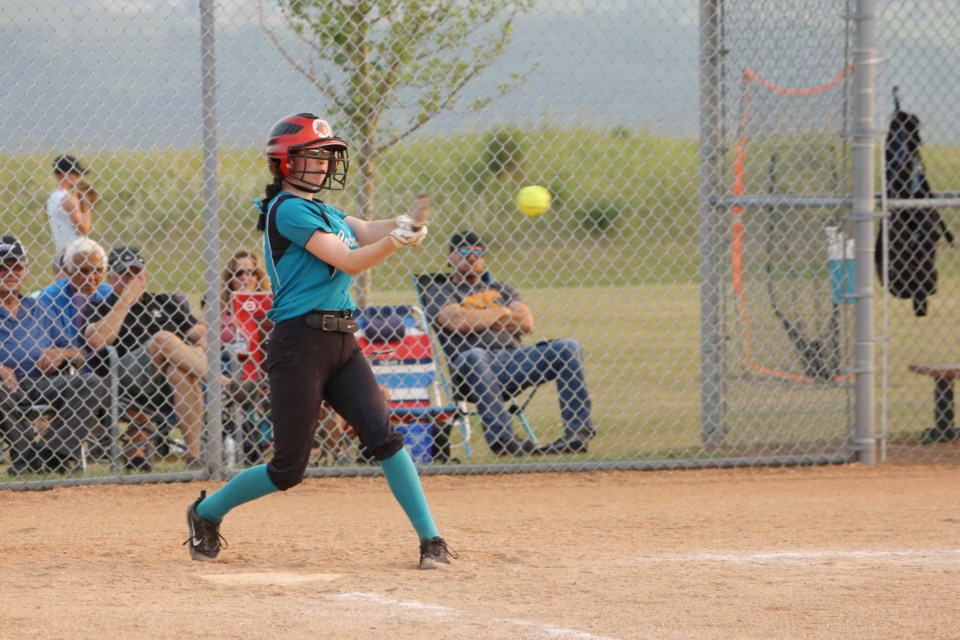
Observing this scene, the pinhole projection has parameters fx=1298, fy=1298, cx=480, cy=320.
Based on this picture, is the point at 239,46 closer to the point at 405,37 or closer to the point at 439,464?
the point at 405,37

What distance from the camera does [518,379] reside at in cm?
769

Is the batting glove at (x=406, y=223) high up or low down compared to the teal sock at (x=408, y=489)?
up

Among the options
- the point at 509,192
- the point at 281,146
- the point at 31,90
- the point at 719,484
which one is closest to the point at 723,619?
the point at 281,146

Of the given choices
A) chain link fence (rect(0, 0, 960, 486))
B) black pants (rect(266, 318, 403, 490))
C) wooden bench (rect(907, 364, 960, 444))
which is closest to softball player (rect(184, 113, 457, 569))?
black pants (rect(266, 318, 403, 490))

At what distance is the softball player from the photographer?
4.64 metres

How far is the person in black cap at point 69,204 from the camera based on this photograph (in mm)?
7664

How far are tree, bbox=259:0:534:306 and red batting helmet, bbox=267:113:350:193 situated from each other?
2696 mm

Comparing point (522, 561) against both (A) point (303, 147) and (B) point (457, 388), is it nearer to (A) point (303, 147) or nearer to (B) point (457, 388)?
(A) point (303, 147)

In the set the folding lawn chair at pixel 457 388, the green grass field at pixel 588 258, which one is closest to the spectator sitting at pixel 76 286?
the green grass field at pixel 588 258

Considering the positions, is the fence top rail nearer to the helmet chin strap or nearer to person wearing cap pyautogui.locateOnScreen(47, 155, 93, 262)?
the helmet chin strap

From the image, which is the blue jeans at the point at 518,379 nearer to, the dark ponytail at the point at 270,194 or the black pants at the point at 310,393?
the black pants at the point at 310,393

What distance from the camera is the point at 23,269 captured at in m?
7.12

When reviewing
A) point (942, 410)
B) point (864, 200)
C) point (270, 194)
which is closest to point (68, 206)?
point (270, 194)

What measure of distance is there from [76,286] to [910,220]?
5195 millimetres
